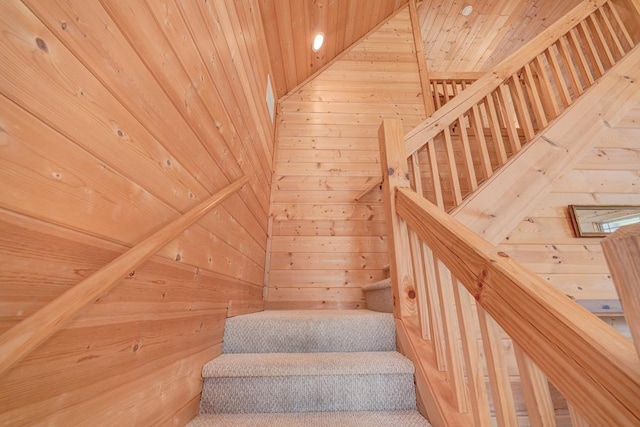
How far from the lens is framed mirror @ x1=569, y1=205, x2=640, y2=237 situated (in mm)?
2240

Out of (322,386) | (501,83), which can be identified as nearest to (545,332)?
(322,386)

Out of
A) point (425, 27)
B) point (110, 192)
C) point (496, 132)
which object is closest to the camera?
point (110, 192)

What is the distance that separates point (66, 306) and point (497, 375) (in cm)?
91

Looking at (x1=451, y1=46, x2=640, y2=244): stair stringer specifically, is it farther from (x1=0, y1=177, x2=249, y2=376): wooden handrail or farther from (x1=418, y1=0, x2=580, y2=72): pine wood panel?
(x1=418, y1=0, x2=580, y2=72): pine wood panel

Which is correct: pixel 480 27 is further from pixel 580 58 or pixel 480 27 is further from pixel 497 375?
pixel 497 375

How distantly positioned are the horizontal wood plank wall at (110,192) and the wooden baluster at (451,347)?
2.90ft

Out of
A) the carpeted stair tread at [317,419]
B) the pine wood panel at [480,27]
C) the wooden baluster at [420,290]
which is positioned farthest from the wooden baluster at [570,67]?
the pine wood panel at [480,27]

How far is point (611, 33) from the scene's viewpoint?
1.86 m

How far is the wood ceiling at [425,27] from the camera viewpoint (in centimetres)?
241

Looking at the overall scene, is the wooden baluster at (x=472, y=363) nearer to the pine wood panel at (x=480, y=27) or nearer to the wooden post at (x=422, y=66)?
the wooden post at (x=422, y=66)

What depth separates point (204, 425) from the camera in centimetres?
91

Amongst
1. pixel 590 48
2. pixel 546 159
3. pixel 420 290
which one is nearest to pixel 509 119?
pixel 546 159

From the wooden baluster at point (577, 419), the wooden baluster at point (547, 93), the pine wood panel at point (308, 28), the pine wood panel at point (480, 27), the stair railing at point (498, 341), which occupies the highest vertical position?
Result: the pine wood panel at point (480, 27)

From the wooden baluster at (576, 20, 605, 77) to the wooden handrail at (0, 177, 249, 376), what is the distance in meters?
2.73
